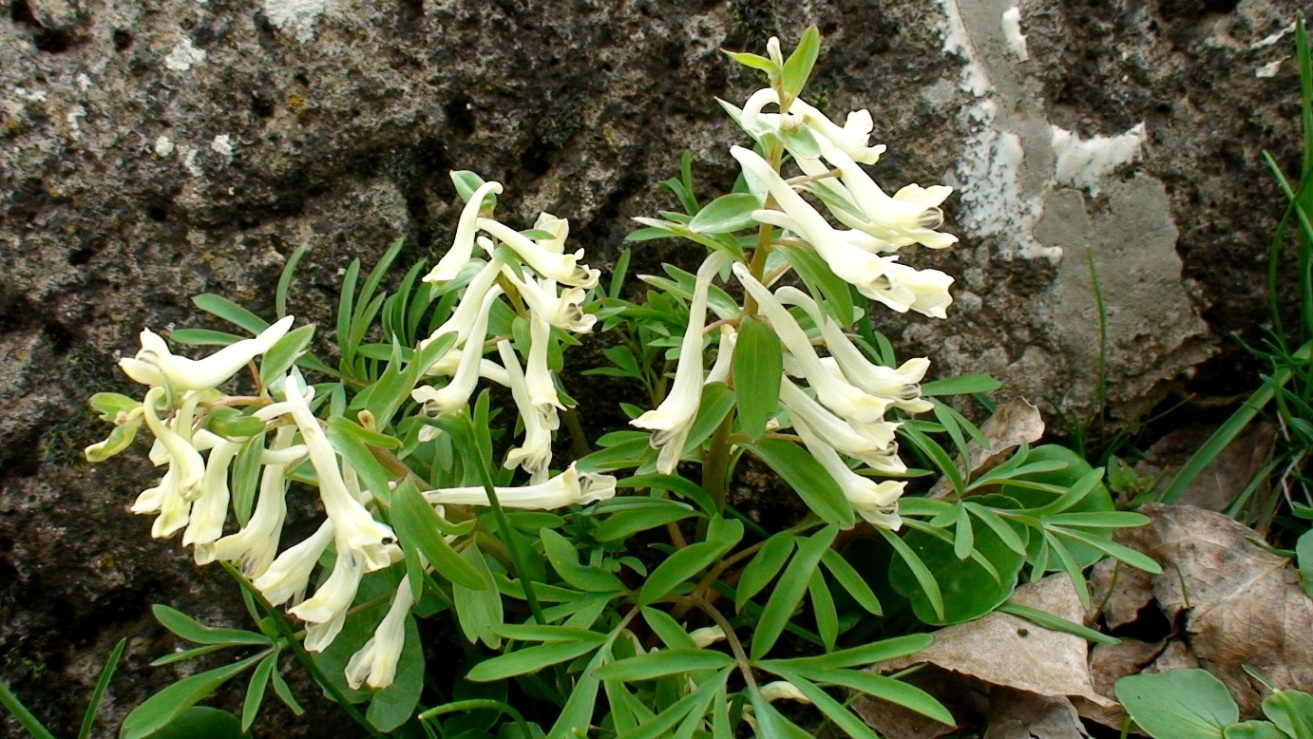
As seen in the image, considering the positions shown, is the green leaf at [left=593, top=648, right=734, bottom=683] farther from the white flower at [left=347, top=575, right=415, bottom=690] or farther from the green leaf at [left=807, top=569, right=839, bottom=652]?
the white flower at [left=347, top=575, right=415, bottom=690]

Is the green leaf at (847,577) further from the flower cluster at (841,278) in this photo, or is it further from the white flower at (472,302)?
the white flower at (472,302)

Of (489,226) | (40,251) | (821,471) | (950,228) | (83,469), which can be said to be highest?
(950,228)

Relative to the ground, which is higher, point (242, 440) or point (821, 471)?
point (821, 471)

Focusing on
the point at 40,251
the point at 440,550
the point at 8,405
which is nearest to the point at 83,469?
the point at 8,405

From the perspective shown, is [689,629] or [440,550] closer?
[440,550]

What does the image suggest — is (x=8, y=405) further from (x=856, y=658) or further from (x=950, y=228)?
(x=950, y=228)

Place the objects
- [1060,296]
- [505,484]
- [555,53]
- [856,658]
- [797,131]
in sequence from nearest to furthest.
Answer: [797,131]
[856,658]
[505,484]
[555,53]
[1060,296]

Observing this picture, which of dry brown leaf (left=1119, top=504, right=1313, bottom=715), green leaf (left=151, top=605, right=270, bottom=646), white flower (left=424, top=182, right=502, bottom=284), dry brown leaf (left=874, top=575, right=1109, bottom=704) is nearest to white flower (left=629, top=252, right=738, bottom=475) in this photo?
white flower (left=424, top=182, right=502, bottom=284)
